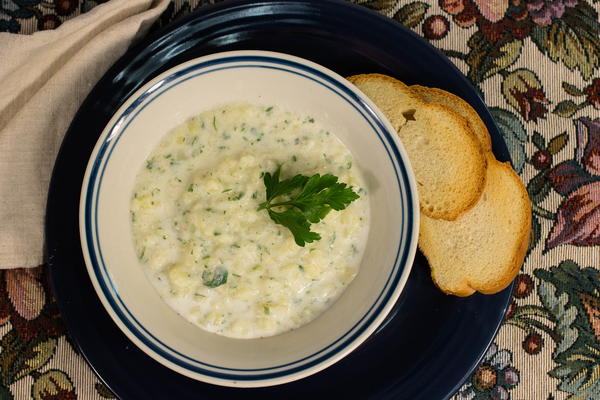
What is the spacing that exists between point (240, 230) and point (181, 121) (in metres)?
0.46

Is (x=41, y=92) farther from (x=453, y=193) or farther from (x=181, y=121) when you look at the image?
(x=453, y=193)

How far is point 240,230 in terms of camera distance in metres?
2.28

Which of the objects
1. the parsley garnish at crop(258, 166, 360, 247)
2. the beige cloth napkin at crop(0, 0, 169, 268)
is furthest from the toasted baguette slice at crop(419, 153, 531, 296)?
the beige cloth napkin at crop(0, 0, 169, 268)

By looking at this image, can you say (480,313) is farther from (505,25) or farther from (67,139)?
(67,139)

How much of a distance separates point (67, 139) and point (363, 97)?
1119mm

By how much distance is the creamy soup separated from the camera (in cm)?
227

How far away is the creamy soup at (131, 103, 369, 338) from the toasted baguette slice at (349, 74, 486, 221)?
1.00ft

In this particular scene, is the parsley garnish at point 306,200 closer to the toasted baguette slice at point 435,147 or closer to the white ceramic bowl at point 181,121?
the white ceramic bowl at point 181,121

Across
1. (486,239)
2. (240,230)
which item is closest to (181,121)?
(240,230)

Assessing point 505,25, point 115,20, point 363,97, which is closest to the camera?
point 363,97

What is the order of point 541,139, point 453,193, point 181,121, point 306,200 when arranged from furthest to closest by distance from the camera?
1. point 541,139
2. point 453,193
3. point 181,121
4. point 306,200

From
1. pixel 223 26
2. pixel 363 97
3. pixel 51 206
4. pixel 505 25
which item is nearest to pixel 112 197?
pixel 51 206

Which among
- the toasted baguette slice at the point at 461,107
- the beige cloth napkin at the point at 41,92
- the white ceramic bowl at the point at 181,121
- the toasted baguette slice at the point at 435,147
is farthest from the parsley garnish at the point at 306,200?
the beige cloth napkin at the point at 41,92

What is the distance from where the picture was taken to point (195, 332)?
2283 millimetres
